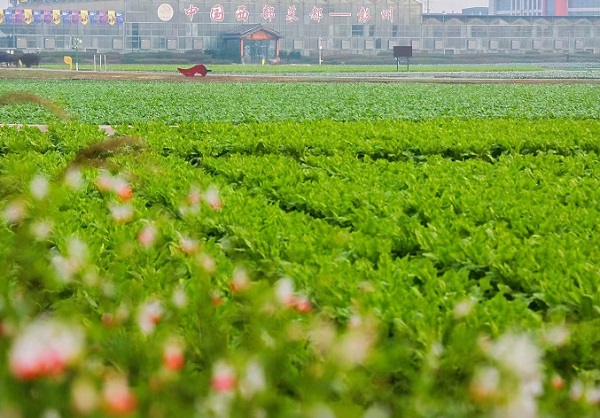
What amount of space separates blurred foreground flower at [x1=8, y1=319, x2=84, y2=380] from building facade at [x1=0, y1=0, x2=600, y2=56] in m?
60.2

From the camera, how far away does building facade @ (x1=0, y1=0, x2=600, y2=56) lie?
6134cm

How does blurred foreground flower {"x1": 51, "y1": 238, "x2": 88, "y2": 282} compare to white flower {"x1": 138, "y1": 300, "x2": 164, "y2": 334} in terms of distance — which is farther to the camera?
blurred foreground flower {"x1": 51, "y1": 238, "x2": 88, "y2": 282}

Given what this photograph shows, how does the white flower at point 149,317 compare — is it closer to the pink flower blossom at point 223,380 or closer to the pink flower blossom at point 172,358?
the pink flower blossom at point 172,358

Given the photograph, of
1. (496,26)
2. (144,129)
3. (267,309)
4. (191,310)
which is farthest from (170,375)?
(496,26)

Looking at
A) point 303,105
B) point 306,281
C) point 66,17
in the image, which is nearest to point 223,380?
point 306,281

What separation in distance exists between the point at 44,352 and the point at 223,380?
31 centimetres

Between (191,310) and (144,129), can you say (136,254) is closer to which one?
(191,310)

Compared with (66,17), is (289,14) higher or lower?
higher

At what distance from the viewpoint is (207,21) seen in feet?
206

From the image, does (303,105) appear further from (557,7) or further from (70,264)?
(557,7)

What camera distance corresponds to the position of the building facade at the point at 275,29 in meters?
61.3

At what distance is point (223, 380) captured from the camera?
1599 millimetres

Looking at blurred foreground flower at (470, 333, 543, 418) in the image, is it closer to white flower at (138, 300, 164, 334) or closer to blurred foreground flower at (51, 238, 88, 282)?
white flower at (138, 300, 164, 334)

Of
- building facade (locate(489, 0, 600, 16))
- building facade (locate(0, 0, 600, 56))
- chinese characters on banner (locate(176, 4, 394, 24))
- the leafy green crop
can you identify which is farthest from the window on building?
building facade (locate(489, 0, 600, 16))
